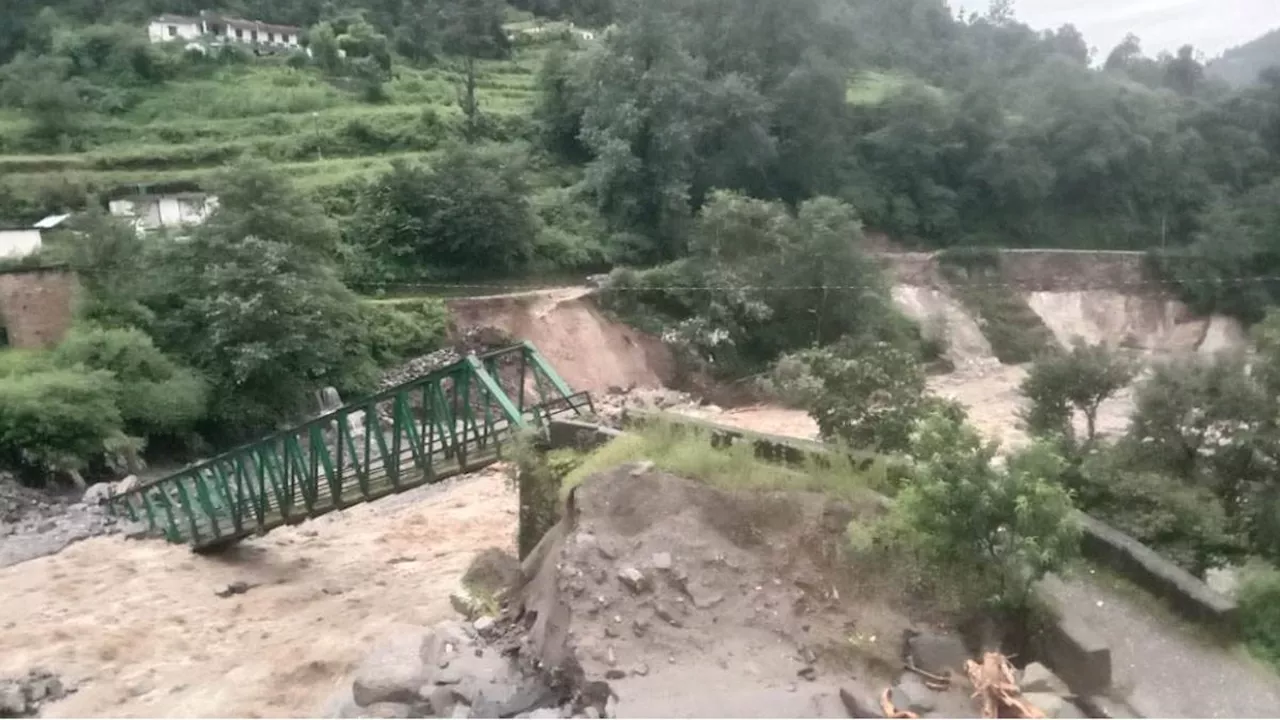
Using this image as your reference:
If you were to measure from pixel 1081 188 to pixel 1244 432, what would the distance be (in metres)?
37.3

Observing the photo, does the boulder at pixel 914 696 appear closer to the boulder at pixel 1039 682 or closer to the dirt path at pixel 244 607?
the boulder at pixel 1039 682

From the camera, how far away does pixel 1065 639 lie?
8.37 metres

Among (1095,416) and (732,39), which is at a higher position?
(732,39)

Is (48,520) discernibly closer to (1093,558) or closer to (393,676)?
(393,676)

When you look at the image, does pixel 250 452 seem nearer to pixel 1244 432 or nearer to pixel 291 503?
pixel 291 503

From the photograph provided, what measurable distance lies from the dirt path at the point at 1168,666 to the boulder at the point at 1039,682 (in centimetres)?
68

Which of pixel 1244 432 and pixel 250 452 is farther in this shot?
pixel 250 452

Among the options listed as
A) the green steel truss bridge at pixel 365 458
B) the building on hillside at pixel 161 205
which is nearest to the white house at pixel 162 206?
the building on hillside at pixel 161 205

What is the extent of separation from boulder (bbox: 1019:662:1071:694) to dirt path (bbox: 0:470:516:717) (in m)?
7.82

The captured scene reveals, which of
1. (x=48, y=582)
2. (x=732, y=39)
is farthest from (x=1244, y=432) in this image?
(x=732, y=39)

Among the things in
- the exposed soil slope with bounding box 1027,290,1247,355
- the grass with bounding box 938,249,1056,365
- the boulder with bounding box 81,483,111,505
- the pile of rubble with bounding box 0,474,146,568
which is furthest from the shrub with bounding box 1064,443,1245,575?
the grass with bounding box 938,249,1056,365

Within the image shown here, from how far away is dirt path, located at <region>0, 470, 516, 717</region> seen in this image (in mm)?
13227

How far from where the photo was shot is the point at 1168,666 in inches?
343

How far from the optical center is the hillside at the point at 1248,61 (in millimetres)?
32312
